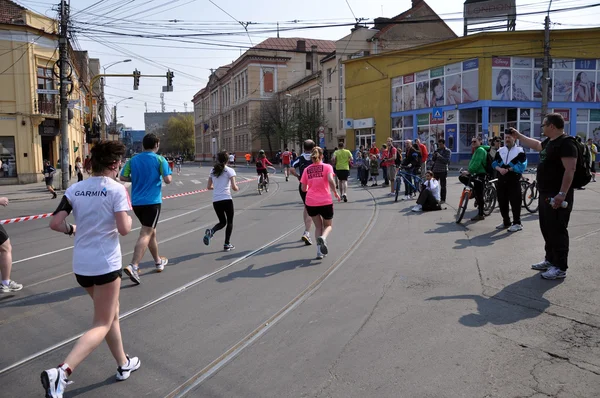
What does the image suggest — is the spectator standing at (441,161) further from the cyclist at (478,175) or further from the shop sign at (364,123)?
the shop sign at (364,123)

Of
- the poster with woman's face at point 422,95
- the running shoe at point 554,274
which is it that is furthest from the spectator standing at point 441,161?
the poster with woman's face at point 422,95

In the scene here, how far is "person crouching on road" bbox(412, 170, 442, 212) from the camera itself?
1284 cm

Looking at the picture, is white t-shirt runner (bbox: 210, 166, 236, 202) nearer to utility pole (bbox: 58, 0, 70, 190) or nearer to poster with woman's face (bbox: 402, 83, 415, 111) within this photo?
utility pole (bbox: 58, 0, 70, 190)

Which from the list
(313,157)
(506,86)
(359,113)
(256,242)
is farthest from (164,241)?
(359,113)

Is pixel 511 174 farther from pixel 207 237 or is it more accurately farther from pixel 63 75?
pixel 63 75

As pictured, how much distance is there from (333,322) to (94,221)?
2444 mm

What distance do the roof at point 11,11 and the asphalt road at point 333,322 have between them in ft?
86.0

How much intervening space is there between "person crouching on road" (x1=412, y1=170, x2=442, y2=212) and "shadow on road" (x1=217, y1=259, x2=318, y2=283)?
6.08 metres

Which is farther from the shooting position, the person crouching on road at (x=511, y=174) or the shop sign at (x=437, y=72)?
the shop sign at (x=437, y=72)

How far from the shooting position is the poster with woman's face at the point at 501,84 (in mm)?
34375

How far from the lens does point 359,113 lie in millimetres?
47250

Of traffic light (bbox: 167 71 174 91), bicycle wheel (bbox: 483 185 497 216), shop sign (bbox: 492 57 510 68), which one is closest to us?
bicycle wheel (bbox: 483 185 497 216)

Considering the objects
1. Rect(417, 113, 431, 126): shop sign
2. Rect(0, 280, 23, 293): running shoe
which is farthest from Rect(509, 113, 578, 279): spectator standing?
Rect(417, 113, 431, 126): shop sign

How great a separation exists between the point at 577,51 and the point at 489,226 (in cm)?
3097
